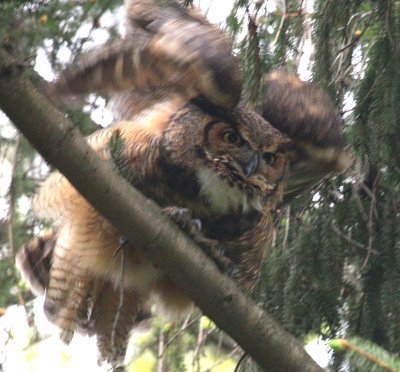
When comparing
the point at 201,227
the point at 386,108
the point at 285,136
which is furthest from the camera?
the point at 285,136

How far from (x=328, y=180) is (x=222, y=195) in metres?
0.51

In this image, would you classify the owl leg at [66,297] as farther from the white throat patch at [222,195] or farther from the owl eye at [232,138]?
the owl eye at [232,138]

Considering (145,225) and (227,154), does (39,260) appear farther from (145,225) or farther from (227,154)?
(145,225)

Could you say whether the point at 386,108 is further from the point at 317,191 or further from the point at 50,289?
the point at 50,289

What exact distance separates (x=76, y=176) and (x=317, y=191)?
1.36 m

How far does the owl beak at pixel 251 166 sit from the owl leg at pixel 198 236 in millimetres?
266

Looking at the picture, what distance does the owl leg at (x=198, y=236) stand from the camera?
253cm

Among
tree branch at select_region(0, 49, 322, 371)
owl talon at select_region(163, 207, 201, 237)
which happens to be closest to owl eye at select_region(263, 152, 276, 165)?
owl talon at select_region(163, 207, 201, 237)

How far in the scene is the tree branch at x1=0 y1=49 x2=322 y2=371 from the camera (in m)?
1.82

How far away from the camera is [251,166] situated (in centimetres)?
285

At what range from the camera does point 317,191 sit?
3.08m

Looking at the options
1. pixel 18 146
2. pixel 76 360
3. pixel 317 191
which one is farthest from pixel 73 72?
pixel 76 360

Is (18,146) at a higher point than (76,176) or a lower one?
higher

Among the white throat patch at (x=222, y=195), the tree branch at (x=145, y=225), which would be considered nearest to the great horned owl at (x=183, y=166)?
the white throat patch at (x=222, y=195)
